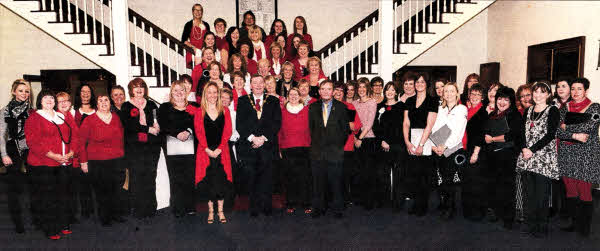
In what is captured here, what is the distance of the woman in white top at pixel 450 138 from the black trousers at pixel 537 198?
56cm

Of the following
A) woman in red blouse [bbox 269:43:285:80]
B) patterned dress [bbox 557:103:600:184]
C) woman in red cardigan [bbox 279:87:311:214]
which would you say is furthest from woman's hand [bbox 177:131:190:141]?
patterned dress [bbox 557:103:600:184]

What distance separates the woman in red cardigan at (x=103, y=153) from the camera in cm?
348

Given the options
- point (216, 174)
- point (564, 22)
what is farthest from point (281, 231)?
point (564, 22)

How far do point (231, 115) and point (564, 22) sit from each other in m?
5.40

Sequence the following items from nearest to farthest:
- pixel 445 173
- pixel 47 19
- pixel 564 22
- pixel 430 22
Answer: pixel 445 173 < pixel 47 19 < pixel 564 22 < pixel 430 22

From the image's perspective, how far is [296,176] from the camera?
4016mm

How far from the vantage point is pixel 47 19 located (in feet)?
17.8

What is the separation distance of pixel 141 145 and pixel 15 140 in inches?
42.9

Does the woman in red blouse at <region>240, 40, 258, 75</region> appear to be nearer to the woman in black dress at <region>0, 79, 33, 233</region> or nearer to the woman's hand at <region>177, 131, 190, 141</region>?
the woman's hand at <region>177, 131, 190, 141</region>

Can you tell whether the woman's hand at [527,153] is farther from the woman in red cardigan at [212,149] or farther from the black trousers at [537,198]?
the woman in red cardigan at [212,149]

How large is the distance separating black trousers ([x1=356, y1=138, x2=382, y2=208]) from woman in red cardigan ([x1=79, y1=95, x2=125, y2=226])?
2.49 meters

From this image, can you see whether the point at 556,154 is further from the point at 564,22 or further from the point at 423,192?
the point at 564,22

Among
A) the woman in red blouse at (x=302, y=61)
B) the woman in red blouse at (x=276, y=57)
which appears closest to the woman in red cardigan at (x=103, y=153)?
the woman in red blouse at (x=276, y=57)

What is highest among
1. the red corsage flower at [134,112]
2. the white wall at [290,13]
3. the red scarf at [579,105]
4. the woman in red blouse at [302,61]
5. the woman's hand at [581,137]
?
the white wall at [290,13]
